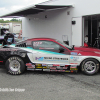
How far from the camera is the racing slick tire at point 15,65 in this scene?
565 cm

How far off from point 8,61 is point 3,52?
1.43ft

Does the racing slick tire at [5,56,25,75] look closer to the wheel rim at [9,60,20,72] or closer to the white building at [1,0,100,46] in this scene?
the wheel rim at [9,60,20,72]

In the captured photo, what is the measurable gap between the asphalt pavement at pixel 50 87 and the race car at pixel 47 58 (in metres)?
0.30

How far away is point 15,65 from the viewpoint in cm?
573

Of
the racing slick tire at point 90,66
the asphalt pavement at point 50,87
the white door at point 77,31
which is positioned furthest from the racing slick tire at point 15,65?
the white door at point 77,31

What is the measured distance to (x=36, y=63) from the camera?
221 inches

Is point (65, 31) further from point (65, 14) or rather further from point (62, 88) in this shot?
point (62, 88)

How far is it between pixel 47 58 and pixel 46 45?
0.53 metres

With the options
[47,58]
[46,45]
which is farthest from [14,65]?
[46,45]

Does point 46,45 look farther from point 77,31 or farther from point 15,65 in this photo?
point 77,31

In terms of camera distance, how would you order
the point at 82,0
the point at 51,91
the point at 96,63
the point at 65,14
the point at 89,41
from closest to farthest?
1. the point at 51,91
2. the point at 96,63
3. the point at 82,0
4. the point at 65,14
5. the point at 89,41

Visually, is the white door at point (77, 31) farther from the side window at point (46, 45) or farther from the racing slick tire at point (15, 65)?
the racing slick tire at point (15, 65)

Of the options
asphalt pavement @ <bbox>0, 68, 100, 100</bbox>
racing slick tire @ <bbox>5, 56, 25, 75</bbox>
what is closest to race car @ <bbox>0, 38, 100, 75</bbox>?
racing slick tire @ <bbox>5, 56, 25, 75</bbox>

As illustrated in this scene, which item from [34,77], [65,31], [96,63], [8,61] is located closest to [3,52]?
[8,61]
